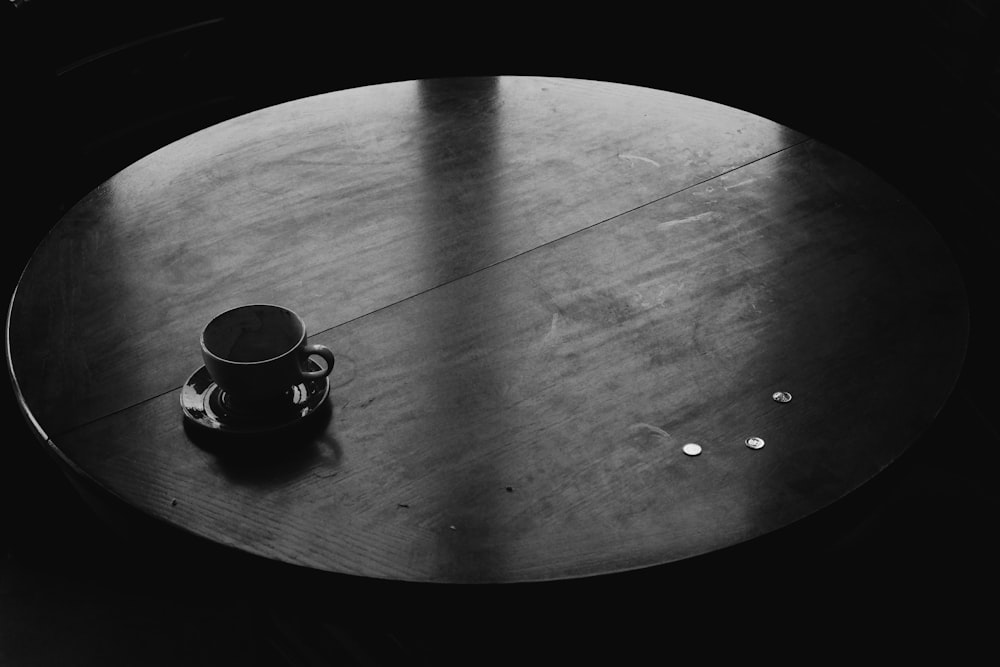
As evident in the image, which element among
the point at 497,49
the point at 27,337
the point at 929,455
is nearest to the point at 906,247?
the point at 929,455

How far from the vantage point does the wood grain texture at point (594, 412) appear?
105 cm

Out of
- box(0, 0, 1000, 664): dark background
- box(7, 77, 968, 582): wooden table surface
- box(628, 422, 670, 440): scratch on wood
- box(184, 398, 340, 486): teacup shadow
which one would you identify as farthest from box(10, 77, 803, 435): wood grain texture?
box(628, 422, 670, 440): scratch on wood

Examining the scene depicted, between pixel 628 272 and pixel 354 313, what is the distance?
38cm

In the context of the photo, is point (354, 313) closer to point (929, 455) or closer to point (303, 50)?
point (929, 455)

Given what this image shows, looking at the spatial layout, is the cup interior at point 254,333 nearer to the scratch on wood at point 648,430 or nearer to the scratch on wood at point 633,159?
the scratch on wood at point 648,430

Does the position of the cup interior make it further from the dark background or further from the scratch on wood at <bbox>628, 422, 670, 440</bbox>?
the scratch on wood at <bbox>628, 422, 670, 440</bbox>

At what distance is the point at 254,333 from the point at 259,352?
0.08ft

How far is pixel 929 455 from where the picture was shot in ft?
6.82

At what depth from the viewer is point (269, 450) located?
1.16 meters

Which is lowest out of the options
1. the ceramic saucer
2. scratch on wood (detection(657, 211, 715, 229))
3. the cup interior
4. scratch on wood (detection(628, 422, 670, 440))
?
scratch on wood (detection(628, 422, 670, 440))

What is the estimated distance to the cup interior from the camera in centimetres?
120

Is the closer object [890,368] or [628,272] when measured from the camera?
[890,368]

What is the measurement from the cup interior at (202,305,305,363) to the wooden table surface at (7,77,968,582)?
88 millimetres

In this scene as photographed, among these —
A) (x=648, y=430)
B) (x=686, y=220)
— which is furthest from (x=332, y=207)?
(x=648, y=430)
